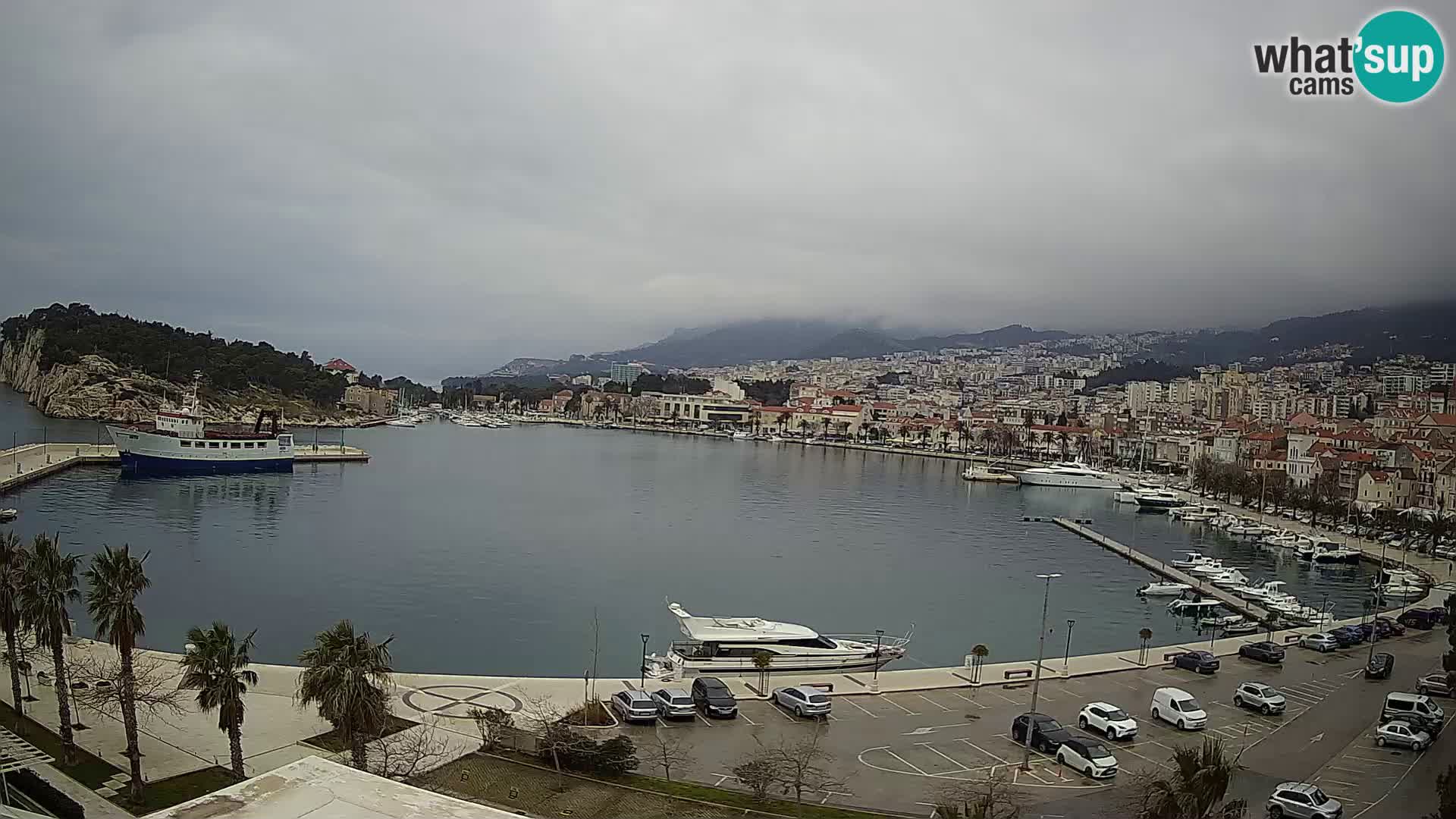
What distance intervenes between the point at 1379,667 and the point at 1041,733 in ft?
26.1

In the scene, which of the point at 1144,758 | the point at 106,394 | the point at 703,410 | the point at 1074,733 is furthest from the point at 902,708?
the point at 703,410

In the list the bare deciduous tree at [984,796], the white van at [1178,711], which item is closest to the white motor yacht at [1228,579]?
the white van at [1178,711]

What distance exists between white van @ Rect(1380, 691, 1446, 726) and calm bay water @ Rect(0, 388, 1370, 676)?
22.2 ft

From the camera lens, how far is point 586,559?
27000 millimetres

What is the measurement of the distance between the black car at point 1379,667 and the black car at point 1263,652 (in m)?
1.25

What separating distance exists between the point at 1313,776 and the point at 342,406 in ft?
301

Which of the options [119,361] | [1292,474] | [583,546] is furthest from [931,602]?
[119,361]

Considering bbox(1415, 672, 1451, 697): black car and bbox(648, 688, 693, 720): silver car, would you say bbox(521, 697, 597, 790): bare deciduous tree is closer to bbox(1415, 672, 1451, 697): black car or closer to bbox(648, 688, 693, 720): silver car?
bbox(648, 688, 693, 720): silver car

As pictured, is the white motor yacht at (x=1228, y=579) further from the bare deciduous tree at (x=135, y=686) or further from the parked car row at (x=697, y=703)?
the bare deciduous tree at (x=135, y=686)

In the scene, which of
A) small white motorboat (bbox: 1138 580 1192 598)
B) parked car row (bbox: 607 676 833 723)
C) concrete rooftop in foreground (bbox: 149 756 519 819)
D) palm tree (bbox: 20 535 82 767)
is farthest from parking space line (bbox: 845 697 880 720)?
small white motorboat (bbox: 1138 580 1192 598)

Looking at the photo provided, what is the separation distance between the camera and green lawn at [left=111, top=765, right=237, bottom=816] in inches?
343

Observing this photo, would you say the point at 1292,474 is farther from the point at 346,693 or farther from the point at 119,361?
the point at 119,361

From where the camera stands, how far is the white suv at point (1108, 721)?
11.6 metres

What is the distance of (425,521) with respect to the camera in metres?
32.2
